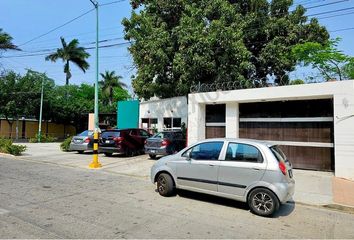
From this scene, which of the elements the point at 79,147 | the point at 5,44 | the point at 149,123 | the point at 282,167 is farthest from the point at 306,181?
the point at 5,44

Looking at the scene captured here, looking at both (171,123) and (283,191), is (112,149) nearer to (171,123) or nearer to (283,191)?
(171,123)

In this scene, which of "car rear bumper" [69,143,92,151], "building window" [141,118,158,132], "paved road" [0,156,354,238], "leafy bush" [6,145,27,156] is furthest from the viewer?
"building window" [141,118,158,132]

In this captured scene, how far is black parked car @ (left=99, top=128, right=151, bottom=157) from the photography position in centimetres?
1680

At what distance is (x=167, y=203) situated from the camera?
750 cm

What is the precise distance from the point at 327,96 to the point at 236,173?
716 centimetres

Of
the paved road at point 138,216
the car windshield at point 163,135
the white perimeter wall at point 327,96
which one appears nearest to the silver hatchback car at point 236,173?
the paved road at point 138,216

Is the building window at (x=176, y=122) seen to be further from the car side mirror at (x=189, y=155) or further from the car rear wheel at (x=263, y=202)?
the car rear wheel at (x=263, y=202)

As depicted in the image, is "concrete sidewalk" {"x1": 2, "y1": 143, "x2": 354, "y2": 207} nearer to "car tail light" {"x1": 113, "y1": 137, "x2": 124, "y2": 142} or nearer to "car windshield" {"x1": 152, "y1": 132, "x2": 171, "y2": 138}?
"car tail light" {"x1": 113, "y1": 137, "x2": 124, "y2": 142}

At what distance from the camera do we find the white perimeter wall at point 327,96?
11.3 m

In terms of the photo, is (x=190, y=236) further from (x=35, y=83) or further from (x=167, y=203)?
(x=35, y=83)

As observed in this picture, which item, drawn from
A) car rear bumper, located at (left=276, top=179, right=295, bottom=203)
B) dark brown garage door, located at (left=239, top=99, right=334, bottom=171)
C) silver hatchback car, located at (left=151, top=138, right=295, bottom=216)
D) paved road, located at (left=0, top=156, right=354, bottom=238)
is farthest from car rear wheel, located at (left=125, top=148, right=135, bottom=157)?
car rear bumper, located at (left=276, top=179, right=295, bottom=203)

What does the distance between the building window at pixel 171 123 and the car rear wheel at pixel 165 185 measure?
48.3ft

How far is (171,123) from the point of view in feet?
77.7

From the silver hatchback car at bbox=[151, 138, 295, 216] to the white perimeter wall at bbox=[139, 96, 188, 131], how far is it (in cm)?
1396
